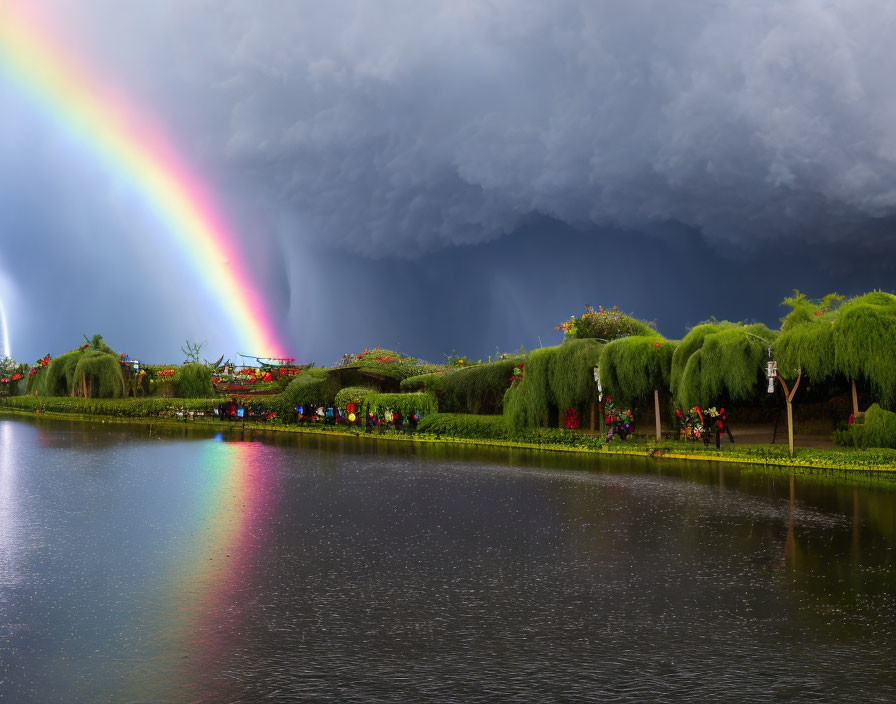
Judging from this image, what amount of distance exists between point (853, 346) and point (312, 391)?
98.1 feet

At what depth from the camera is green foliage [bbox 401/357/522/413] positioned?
37.9 meters

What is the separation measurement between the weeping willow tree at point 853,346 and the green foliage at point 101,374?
45457 mm

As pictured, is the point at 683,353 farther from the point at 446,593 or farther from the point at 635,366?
the point at 446,593

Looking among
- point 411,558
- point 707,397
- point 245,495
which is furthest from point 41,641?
point 707,397

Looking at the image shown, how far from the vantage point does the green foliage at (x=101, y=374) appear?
181 ft

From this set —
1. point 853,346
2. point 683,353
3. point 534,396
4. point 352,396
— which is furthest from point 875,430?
point 352,396

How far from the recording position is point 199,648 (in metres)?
6.85

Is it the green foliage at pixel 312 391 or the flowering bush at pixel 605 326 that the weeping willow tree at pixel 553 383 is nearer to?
the flowering bush at pixel 605 326

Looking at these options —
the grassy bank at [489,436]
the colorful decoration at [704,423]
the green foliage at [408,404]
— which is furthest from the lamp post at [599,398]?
the green foliage at [408,404]

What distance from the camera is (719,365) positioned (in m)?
26.5

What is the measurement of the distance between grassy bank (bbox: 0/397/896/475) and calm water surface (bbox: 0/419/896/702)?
16.2ft

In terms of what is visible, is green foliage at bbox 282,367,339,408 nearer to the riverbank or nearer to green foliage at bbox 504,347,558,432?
the riverbank

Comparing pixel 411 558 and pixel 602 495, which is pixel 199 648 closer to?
pixel 411 558

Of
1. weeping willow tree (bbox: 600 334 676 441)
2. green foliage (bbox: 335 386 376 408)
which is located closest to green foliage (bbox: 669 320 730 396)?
weeping willow tree (bbox: 600 334 676 441)
